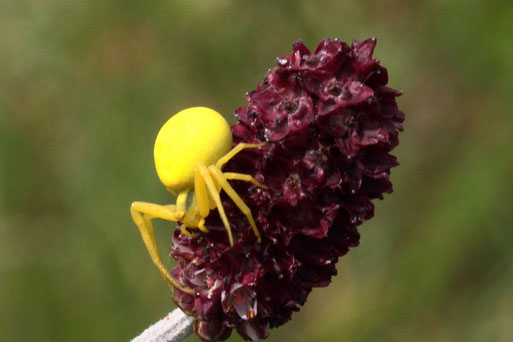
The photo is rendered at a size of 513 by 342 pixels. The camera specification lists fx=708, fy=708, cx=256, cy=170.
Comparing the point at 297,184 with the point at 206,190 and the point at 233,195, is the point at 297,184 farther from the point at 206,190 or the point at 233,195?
the point at 206,190

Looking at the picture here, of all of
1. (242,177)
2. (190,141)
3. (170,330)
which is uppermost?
(190,141)

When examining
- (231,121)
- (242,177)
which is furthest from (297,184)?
(231,121)

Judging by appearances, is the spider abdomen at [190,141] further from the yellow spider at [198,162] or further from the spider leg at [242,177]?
the spider leg at [242,177]

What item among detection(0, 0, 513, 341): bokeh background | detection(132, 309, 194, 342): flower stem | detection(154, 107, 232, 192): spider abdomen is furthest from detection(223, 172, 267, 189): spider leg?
detection(0, 0, 513, 341): bokeh background

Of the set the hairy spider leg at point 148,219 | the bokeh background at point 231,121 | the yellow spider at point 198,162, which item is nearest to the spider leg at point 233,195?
the yellow spider at point 198,162

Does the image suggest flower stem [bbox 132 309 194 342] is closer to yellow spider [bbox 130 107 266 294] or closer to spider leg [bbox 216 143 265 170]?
yellow spider [bbox 130 107 266 294]

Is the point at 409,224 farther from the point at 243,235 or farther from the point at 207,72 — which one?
the point at 243,235

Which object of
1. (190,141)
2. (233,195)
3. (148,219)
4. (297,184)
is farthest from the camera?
(148,219)
